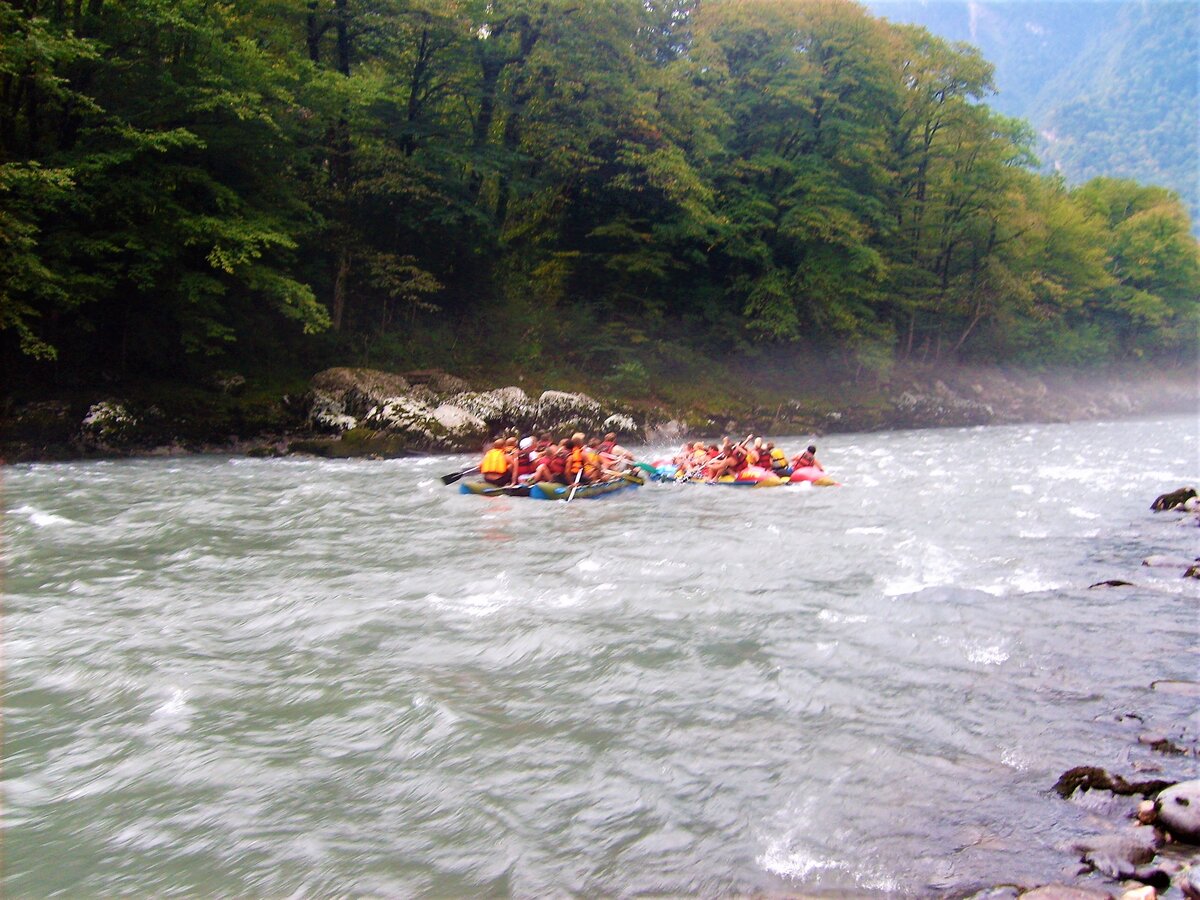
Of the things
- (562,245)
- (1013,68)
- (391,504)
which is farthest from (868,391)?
(1013,68)

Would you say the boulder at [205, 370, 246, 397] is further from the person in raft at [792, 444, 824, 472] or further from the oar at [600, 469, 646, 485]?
the person in raft at [792, 444, 824, 472]

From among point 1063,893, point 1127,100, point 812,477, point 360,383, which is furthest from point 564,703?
point 1127,100

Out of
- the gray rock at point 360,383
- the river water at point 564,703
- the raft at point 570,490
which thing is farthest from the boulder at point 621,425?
the river water at point 564,703

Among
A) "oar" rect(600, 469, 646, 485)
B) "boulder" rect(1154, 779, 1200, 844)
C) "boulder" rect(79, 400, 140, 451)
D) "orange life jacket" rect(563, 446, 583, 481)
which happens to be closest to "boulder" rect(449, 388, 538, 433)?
"oar" rect(600, 469, 646, 485)

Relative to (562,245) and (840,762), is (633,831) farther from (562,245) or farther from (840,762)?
(562,245)

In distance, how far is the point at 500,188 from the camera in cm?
2456

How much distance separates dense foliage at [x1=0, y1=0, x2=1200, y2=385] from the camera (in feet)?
53.4

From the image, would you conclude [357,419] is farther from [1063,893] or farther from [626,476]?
[1063,893]

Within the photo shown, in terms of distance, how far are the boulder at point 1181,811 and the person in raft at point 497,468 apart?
10.9 metres

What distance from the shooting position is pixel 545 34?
22562 millimetres

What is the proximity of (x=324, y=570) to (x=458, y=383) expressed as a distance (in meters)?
12.2

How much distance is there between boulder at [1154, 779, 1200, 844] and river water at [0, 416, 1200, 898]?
13.3 inches

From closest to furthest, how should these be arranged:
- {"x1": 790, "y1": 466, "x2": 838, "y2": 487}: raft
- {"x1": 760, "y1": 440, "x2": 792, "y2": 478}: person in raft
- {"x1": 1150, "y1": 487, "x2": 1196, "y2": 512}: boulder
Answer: {"x1": 1150, "y1": 487, "x2": 1196, "y2": 512}: boulder
{"x1": 790, "y1": 466, "x2": 838, "y2": 487}: raft
{"x1": 760, "y1": 440, "x2": 792, "y2": 478}: person in raft

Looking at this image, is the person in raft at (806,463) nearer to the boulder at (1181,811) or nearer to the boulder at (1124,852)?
the boulder at (1181,811)
